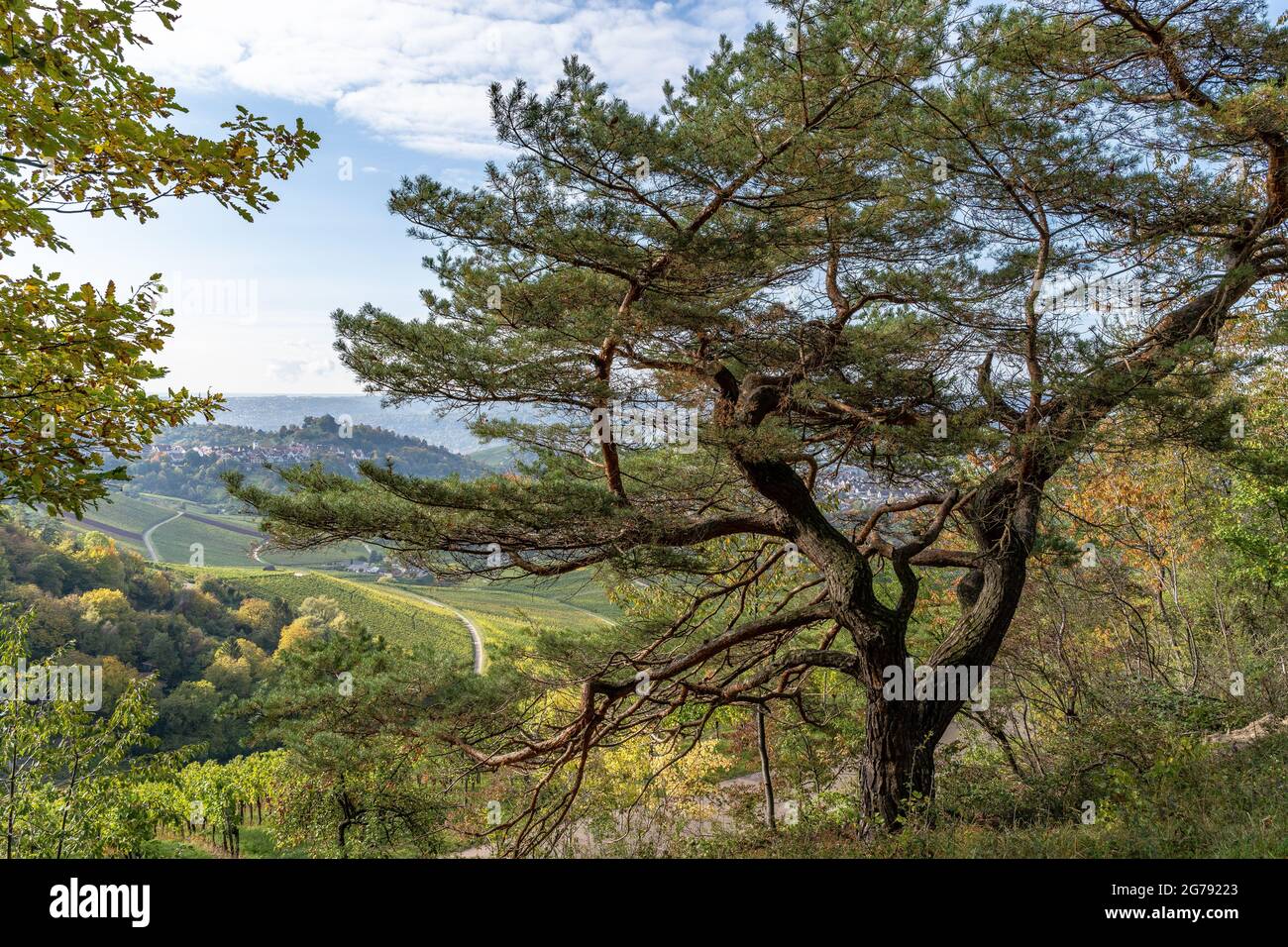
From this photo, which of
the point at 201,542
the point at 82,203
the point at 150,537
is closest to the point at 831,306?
the point at 82,203

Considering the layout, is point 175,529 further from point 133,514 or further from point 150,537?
point 133,514

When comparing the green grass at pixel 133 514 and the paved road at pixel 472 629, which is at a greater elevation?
the green grass at pixel 133 514

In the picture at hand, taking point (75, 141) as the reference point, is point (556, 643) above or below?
below

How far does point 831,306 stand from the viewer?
7473mm

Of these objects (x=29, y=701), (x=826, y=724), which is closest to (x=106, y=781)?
(x=29, y=701)

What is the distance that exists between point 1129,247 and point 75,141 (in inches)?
320

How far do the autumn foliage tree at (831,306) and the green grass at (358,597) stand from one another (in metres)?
33.6

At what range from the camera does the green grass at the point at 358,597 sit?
136 ft

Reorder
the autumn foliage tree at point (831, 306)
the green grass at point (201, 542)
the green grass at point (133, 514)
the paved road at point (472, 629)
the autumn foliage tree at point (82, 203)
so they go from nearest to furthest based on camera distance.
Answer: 1. the autumn foliage tree at point (82, 203)
2. the autumn foliage tree at point (831, 306)
3. the paved road at point (472, 629)
4. the green grass at point (201, 542)
5. the green grass at point (133, 514)

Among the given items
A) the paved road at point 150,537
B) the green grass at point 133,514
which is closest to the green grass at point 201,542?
the paved road at point 150,537

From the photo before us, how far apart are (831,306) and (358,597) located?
45.2 metres

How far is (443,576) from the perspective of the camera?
6.12 metres

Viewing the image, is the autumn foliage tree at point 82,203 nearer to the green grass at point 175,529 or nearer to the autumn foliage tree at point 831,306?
the autumn foliage tree at point 831,306
